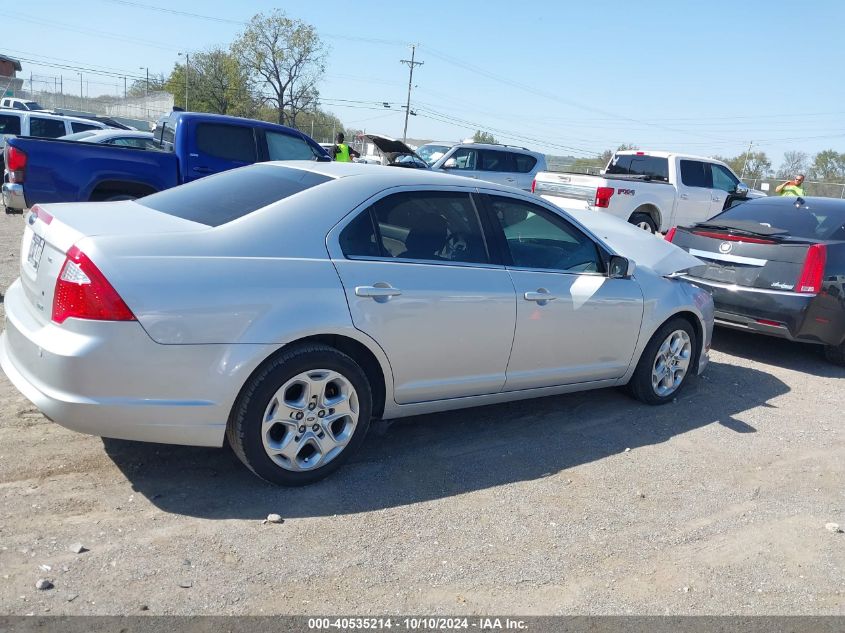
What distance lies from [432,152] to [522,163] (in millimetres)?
2252

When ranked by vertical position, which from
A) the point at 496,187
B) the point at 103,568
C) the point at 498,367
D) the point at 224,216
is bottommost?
the point at 103,568

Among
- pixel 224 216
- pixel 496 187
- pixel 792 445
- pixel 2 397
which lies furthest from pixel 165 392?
pixel 792 445

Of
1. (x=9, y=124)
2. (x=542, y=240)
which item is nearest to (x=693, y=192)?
(x=542, y=240)

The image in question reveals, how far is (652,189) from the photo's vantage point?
12992mm

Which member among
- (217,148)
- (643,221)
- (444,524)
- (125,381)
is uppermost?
(217,148)

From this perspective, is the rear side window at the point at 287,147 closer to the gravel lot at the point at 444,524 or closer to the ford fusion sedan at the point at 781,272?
the ford fusion sedan at the point at 781,272

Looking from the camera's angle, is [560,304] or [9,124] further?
[9,124]

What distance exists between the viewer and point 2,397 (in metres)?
4.37

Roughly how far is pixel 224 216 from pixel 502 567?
2.22 m

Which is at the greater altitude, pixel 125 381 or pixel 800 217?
pixel 800 217

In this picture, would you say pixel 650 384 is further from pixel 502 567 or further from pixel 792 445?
pixel 502 567

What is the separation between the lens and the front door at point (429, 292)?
374 centimetres

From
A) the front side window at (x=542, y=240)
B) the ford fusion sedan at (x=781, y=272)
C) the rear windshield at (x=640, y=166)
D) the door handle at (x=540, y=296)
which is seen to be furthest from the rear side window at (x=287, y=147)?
the door handle at (x=540, y=296)

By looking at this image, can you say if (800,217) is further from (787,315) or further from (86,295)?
(86,295)
